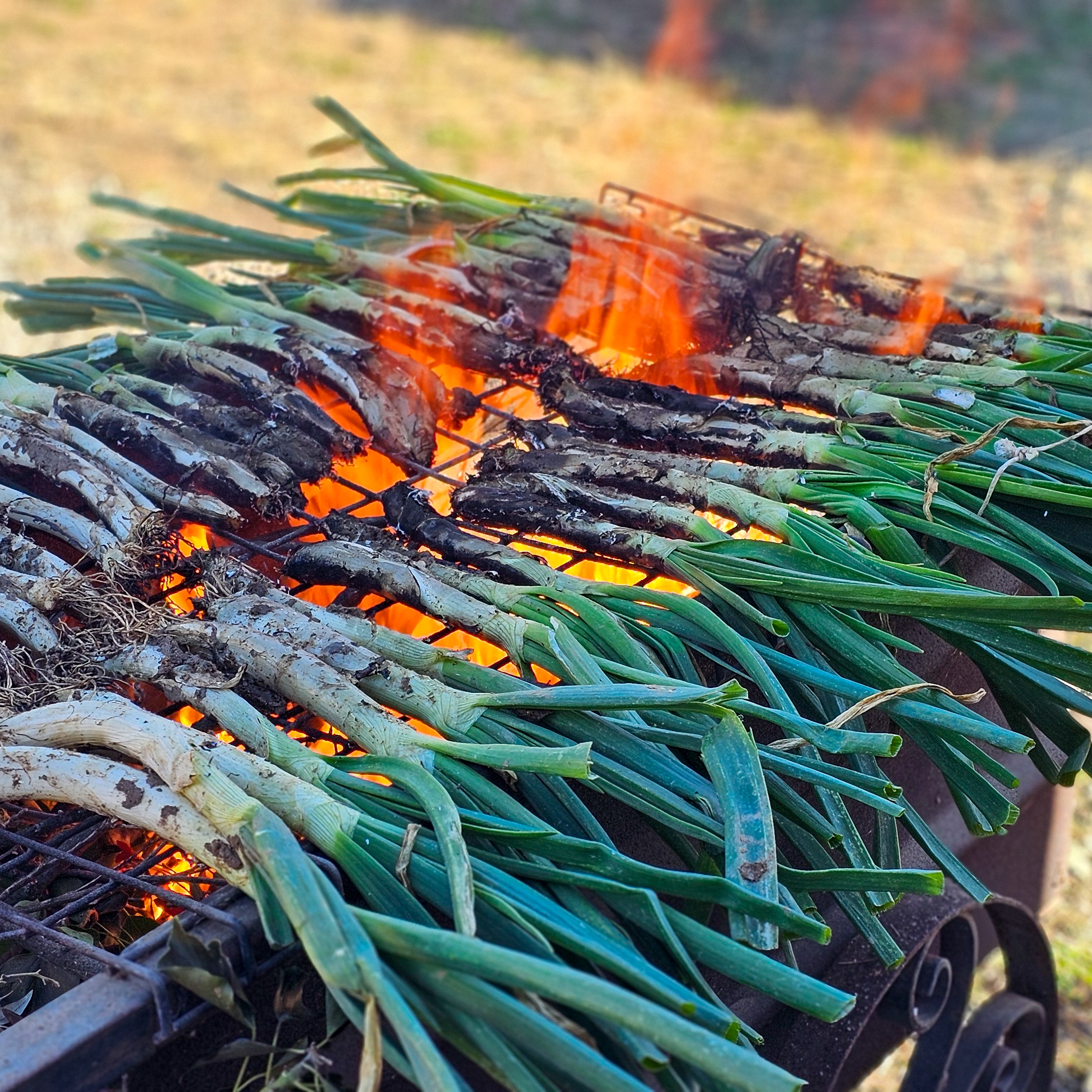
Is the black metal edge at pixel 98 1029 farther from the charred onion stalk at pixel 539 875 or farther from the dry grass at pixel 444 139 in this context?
the dry grass at pixel 444 139

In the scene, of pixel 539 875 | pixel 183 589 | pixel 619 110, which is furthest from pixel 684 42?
pixel 539 875

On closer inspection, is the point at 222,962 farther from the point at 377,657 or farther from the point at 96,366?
the point at 96,366

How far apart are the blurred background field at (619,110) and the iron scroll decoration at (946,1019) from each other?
3.94 metres

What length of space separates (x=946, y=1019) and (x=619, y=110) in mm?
7762

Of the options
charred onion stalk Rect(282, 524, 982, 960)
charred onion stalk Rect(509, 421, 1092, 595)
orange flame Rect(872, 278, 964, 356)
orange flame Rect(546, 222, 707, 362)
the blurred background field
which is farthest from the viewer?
the blurred background field

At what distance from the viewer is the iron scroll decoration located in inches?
75.9

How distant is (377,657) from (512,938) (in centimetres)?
49

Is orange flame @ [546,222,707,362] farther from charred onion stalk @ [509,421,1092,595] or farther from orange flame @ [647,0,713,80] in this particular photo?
orange flame @ [647,0,713,80]

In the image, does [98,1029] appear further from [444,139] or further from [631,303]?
[444,139]

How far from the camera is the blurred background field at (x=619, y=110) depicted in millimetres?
7234

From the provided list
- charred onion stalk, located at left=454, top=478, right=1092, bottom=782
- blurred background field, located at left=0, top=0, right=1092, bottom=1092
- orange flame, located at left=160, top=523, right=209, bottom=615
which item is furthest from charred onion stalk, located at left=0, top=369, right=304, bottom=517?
blurred background field, located at left=0, top=0, right=1092, bottom=1092

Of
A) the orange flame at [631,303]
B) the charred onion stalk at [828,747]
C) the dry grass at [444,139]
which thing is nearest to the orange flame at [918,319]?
the orange flame at [631,303]

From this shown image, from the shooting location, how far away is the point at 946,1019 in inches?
93.3

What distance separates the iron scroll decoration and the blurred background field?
3.94 metres
